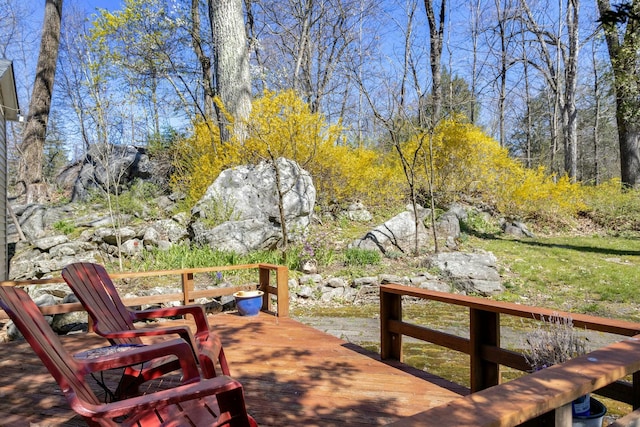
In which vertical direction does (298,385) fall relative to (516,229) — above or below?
below

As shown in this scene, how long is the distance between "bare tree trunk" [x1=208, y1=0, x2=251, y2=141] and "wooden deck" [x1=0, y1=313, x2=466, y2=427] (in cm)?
640

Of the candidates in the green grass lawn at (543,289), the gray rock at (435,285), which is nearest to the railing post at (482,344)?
the green grass lawn at (543,289)

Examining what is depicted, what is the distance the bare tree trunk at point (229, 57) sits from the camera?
30.0 feet

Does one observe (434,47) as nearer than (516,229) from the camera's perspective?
Yes

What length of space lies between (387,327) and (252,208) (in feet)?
17.9

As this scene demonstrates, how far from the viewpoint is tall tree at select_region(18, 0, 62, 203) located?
10.4 metres

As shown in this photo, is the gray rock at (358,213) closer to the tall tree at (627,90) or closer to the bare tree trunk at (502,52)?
the tall tree at (627,90)

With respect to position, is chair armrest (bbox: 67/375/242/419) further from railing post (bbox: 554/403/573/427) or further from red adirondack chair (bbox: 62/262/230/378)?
railing post (bbox: 554/403/573/427)

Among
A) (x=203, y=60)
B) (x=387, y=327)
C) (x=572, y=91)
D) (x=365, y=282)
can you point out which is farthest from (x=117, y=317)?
(x=572, y=91)

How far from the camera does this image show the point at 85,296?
2.38 meters

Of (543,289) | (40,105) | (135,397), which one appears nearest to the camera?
(135,397)

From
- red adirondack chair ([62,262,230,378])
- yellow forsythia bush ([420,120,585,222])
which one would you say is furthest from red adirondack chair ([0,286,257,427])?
yellow forsythia bush ([420,120,585,222])

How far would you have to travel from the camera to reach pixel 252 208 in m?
8.25

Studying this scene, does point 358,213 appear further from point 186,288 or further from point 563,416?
point 563,416
